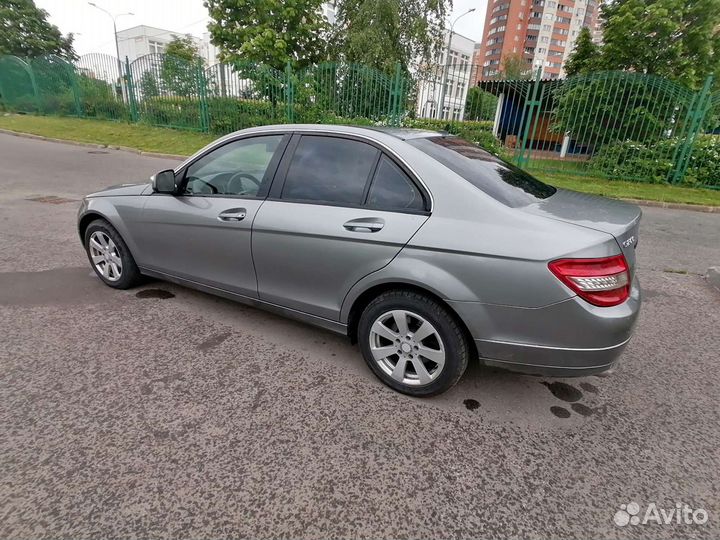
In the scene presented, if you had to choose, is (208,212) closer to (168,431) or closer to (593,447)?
(168,431)

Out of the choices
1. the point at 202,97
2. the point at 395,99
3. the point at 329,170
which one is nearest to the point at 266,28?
the point at 202,97

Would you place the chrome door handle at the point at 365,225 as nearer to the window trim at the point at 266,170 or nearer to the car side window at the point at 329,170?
the car side window at the point at 329,170

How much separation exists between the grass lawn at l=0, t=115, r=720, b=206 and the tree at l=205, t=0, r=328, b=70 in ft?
15.4

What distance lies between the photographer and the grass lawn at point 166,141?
927 centimetres

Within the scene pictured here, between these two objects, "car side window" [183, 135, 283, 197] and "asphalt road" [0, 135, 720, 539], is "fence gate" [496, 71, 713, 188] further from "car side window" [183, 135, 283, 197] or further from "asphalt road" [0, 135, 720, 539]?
"car side window" [183, 135, 283, 197]

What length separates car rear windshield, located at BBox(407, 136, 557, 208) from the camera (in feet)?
7.72

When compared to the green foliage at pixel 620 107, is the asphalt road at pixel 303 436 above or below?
below

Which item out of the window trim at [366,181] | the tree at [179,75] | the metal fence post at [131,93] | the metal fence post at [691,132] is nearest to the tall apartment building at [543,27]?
the metal fence post at [131,93]

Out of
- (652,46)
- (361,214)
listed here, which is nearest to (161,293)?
(361,214)

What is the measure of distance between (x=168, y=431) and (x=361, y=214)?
1609mm

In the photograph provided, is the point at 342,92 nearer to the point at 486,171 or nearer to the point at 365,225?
the point at 486,171

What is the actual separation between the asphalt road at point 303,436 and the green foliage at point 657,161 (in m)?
8.65

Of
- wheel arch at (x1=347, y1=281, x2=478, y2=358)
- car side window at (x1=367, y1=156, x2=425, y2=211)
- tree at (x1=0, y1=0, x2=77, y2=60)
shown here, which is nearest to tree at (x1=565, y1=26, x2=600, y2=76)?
car side window at (x1=367, y1=156, x2=425, y2=211)

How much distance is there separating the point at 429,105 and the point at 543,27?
9326 centimetres
